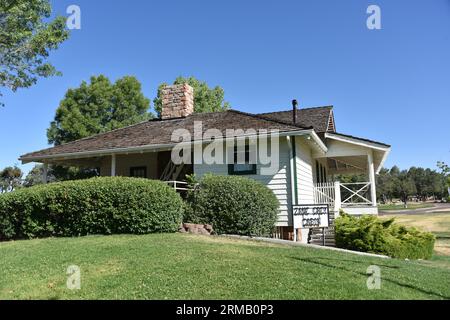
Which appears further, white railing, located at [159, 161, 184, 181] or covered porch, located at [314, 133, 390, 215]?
white railing, located at [159, 161, 184, 181]

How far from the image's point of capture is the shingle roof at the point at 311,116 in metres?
18.7

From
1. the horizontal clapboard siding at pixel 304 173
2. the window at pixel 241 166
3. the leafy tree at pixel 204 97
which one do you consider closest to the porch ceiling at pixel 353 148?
the horizontal clapboard siding at pixel 304 173

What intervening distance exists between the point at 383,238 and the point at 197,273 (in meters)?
6.73

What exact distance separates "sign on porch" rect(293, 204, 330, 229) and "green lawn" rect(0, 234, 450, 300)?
2.38 meters

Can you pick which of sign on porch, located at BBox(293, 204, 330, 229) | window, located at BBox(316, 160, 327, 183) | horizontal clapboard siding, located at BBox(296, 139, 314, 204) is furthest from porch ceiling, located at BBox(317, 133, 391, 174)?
sign on porch, located at BBox(293, 204, 330, 229)

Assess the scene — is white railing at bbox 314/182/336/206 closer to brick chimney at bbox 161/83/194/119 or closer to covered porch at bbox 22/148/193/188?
covered porch at bbox 22/148/193/188

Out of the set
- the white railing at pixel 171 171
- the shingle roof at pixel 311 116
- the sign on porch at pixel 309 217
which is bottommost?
the sign on porch at pixel 309 217

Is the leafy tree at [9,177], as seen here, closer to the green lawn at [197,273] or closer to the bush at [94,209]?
the bush at [94,209]

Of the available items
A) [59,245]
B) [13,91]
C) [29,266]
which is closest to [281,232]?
[59,245]

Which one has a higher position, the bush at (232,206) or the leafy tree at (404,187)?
the leafy tree at (404,187)

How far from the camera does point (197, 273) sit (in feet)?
22.0

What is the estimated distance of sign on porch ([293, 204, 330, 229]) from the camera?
39.6 ft

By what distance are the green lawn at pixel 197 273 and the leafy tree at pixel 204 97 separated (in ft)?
102
